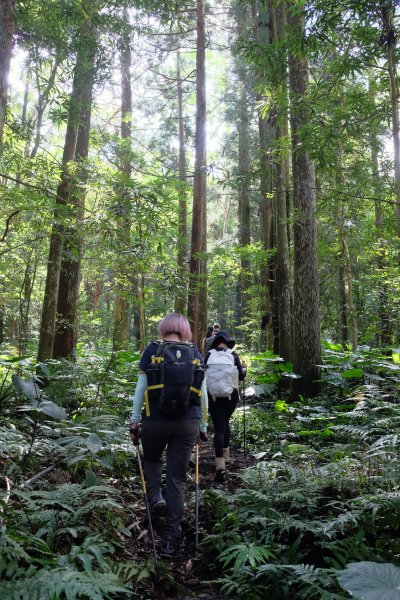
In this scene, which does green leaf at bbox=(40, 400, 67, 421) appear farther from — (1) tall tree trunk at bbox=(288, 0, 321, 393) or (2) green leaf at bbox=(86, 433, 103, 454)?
(1) tall tree trunk at bbox=(288, 0, 321, 393)

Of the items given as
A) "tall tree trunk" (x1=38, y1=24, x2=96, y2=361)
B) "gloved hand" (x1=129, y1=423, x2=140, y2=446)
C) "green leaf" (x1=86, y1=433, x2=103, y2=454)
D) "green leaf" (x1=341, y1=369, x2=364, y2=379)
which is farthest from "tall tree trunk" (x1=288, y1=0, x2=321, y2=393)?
"green leaf" (x1=86, y1=433, x2=103, y2=454)

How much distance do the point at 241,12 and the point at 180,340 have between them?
1828cm

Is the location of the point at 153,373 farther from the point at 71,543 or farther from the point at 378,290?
the point at 378,290

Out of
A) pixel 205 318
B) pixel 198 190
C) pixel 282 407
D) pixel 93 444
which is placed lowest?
pixel 282 407

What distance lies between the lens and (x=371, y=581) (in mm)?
2014

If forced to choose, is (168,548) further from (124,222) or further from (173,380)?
(124,222)

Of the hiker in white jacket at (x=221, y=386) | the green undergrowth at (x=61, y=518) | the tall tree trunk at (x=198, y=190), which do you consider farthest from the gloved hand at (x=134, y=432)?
the tall tree trunk at (x=198, y=190)

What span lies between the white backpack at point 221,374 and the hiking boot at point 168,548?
8.30ft

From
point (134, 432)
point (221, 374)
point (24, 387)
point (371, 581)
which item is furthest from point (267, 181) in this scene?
point (371, 581)

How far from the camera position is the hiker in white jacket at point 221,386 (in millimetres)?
6231

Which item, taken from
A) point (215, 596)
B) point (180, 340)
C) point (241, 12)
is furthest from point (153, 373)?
point (241, 12)

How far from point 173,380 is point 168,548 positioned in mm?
1314

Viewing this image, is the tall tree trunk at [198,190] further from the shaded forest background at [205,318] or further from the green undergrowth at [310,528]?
the green undergrowth at [310,528]

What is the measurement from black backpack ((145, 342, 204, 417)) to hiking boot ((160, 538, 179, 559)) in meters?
0.98
